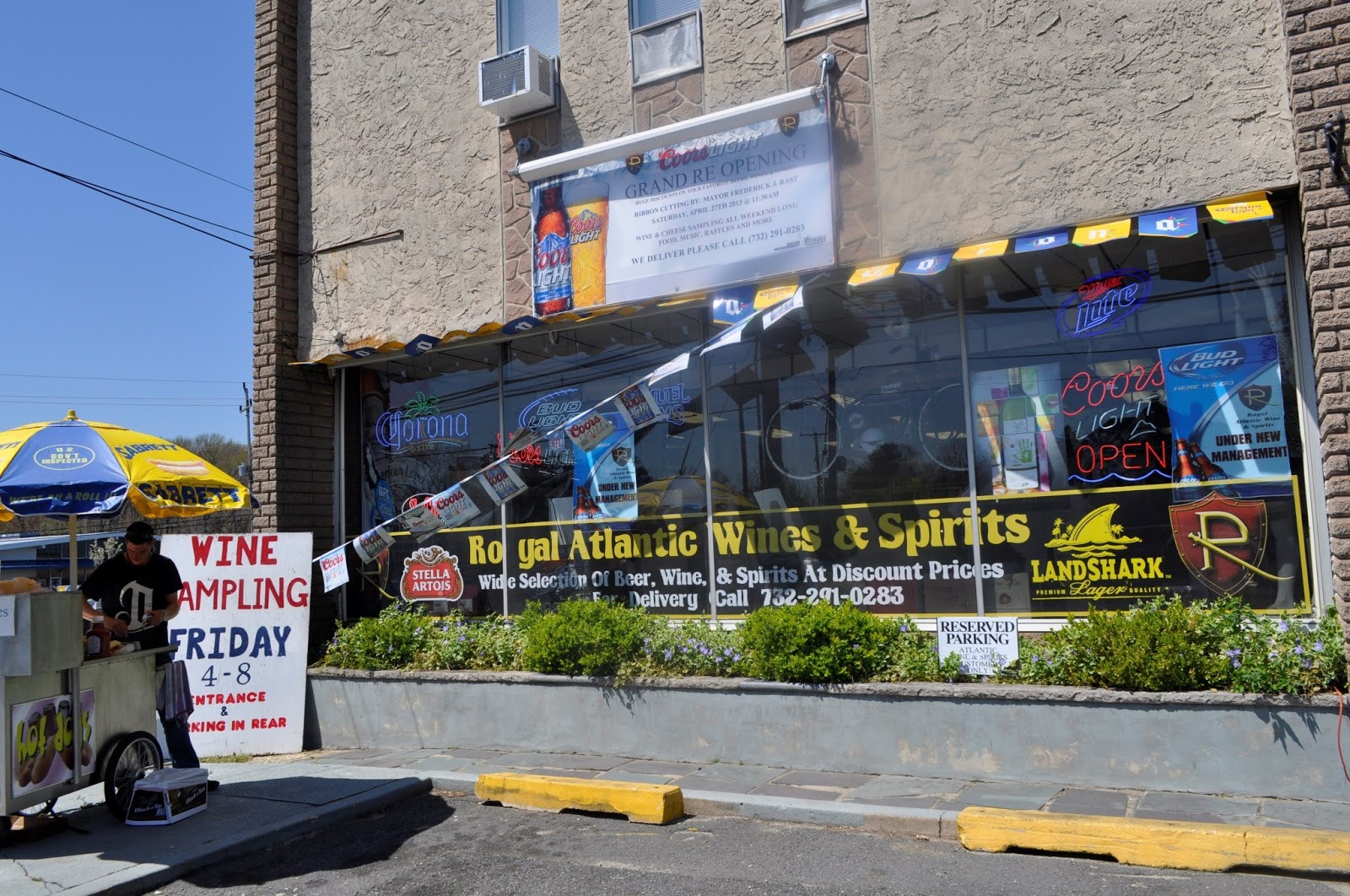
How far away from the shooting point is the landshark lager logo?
768cm

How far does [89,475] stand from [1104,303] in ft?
24.3

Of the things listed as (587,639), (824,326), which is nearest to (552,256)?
(824,326)

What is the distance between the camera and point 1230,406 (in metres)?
7.45

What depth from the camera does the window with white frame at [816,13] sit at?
8.87 m

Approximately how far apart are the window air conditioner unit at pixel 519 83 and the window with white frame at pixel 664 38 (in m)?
0.92

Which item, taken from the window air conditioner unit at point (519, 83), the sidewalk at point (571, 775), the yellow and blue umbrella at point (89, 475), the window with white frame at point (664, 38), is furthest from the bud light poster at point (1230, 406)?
the yellow and blue umbrella at point (89, 475)

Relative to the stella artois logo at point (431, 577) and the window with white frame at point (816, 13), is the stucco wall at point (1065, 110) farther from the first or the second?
the stella artois logo at point (431, 577)

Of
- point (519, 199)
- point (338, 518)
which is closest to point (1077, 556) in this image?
point (519, 199)

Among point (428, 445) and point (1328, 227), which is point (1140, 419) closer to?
point (1328, 227)

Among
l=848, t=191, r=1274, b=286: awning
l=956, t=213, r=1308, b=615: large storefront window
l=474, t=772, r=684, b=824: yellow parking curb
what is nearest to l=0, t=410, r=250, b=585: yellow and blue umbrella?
l=474, t=772, r=684, b=824: yellow parking curb

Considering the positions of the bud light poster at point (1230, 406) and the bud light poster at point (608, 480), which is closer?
the bud light poster at point (1230, 406)

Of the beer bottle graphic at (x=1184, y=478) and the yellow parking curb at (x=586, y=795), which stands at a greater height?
the beer bottle graphic at (x=1184, y=478)

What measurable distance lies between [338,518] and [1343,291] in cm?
949

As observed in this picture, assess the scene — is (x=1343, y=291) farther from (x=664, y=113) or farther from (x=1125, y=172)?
(x=664, y=113)
